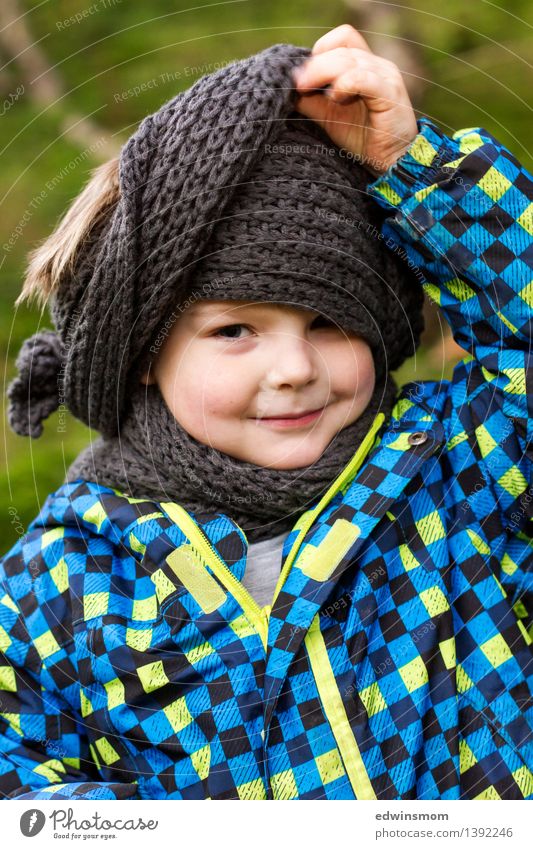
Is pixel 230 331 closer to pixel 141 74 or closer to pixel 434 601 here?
pixel 434 601

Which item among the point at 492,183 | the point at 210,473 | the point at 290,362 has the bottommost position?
the point at 210,473

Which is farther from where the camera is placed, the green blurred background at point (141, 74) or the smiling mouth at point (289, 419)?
the green blurred background at point (141, 74)

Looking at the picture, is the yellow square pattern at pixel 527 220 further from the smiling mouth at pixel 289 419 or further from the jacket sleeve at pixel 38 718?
the jacket sleeve at pixel 38 718

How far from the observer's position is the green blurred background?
1595 mm

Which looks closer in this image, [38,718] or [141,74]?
[38,718]

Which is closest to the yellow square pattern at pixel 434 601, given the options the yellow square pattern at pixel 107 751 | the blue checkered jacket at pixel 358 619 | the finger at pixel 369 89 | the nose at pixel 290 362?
the blue checkered jacket at pixel 358 619

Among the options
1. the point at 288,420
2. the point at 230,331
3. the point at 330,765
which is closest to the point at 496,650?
the point at 330,765

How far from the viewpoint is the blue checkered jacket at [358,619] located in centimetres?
76

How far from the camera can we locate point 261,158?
76 cm

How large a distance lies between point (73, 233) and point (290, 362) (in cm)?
25

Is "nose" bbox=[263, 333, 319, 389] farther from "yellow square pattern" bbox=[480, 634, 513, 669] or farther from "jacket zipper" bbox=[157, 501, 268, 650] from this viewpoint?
"yellow square pattern" bbox=[480, 634, 513, 669]

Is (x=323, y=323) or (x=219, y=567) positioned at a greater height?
(x=323, y=323)

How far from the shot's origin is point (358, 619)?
2.52 feet

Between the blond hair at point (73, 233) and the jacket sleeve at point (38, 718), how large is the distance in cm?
30
